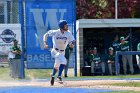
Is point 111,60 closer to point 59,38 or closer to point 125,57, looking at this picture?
point 125,57

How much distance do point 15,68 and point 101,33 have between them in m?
6.32

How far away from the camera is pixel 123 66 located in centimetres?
2445

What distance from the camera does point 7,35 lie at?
3111cm

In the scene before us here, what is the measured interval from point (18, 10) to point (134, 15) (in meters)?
18.7

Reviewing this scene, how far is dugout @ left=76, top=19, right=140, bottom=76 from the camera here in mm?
25078

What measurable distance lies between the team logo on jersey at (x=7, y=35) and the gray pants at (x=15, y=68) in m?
8.77

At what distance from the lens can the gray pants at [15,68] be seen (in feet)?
71.3

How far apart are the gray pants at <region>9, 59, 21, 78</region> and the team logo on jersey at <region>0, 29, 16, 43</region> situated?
28.8 feet

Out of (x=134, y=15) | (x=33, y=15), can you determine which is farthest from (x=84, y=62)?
(x=134, y=15)

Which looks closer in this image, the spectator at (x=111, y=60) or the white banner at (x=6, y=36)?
the spectator at (x=111, y=60)

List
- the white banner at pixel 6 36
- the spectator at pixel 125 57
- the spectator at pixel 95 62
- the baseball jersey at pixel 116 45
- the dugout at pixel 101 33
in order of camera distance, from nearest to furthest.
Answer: the spectator at pixel 125 57 < the spectator at pixel 95 62 < the baseball jersey at pixel 116 45 < the dugout at pixel 101 33 < the white banner at pixel 6 36

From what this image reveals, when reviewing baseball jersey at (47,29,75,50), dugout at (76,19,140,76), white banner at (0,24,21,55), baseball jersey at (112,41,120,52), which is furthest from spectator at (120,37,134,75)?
baseball jersey at (47,29,75,50)

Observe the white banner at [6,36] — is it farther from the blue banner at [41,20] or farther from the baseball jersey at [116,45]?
the blue banner at [41,20]

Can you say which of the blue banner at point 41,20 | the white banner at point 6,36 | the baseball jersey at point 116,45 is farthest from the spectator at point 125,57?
the white banner at point 6,36
